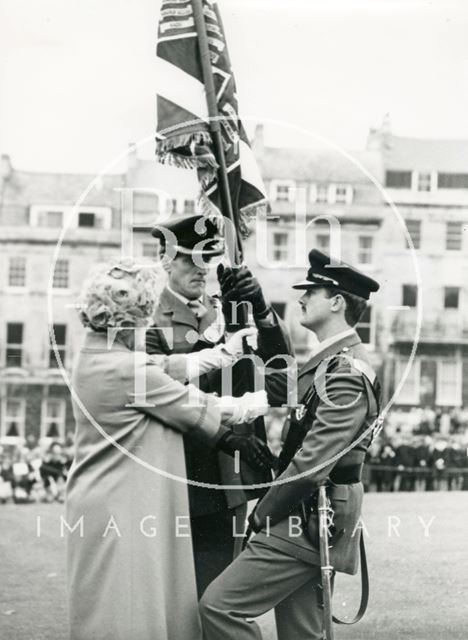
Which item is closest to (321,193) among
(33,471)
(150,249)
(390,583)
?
(150,249)

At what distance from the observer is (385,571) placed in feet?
18.3

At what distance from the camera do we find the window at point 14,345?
19.1 feet

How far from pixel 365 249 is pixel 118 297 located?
2.45m

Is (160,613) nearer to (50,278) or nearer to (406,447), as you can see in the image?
(50,278)

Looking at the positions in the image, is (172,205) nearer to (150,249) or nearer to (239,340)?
(150,249)

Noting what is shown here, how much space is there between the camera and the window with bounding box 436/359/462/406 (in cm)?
624

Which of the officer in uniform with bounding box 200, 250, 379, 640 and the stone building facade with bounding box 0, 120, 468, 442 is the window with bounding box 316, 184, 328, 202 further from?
the officer in uniform with bounding box 200, 250, 379, 640

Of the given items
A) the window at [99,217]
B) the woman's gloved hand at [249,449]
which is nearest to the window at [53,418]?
the window at [99,217]

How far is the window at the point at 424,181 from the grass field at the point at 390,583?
1.91 meters

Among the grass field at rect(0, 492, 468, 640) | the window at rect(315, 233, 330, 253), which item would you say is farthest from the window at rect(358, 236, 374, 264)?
the grass field at rect(0, 492, 468, 640)

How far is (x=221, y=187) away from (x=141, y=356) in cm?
134

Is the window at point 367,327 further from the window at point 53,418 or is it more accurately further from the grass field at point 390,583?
the window at point 53,418

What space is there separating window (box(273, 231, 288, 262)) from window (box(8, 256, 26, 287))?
1530mm

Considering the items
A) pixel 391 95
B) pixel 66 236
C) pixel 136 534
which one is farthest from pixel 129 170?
pixel 136 534
